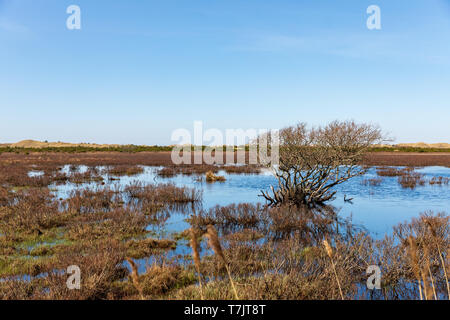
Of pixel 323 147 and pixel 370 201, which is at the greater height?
pixel 323 147

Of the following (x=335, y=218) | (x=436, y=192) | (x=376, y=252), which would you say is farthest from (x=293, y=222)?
(x=436, y=192)

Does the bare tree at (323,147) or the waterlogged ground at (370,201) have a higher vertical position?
the bare tree at (323,147)

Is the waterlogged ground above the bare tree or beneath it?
beneath

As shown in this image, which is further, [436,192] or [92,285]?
[436,192]

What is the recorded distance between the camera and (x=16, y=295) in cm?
518

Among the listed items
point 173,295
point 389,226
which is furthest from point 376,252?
point 173,295

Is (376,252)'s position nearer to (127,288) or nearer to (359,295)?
(359,295)

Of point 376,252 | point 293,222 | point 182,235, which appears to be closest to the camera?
point 376,252

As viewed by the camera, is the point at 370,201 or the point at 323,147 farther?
the point at 370,201

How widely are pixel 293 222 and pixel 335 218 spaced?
305 cm
